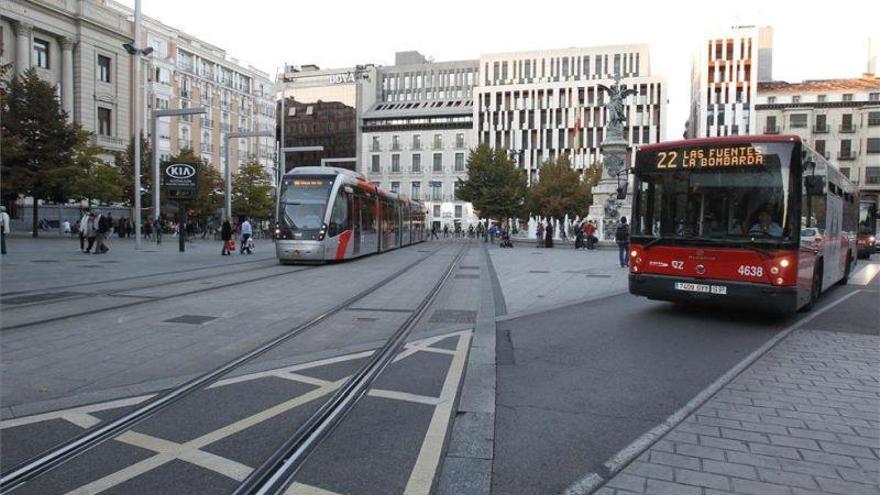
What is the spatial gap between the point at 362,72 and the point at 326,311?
10212 centimetres

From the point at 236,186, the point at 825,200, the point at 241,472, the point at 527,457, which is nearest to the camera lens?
the point at 241,472

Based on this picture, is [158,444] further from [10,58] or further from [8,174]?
[10,58]

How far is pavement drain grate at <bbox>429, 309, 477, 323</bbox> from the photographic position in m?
9.73

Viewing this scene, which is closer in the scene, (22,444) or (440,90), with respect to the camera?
(22,444)

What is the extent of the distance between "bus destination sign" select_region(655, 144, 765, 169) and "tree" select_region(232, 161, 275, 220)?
4862cm

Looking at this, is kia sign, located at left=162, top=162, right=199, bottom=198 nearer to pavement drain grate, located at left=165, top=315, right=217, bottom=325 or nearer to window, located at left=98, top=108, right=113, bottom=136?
pavement drain grate, located at left=165, top=315, right=217, bottom=325

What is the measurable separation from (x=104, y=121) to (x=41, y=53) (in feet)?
23.5

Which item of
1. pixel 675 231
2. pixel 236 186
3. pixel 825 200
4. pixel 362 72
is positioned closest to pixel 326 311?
pixel 675 231

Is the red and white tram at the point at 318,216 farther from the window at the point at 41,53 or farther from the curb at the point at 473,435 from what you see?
the window at the point at 41,53

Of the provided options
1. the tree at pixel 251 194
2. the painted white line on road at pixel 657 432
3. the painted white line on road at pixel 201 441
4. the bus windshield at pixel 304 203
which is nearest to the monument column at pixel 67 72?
the tree at pixel 251 194

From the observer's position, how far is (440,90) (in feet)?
360

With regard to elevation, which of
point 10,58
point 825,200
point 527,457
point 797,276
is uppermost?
point 10,58

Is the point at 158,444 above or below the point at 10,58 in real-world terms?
below

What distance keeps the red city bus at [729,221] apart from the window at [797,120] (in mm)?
75639
